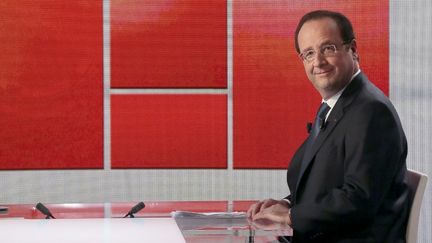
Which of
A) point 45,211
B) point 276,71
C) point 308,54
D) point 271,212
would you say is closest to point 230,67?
point 276,71

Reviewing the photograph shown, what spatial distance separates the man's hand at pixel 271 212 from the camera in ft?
6.73

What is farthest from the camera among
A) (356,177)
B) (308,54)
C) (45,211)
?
(45,211)

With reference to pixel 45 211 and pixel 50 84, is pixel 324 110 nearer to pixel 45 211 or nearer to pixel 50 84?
pixel 45 211

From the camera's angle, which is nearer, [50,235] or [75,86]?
[50,235]

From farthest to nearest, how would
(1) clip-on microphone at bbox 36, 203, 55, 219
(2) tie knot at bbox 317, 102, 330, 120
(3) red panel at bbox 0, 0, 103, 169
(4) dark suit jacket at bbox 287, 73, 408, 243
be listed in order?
(3) red panel at bbox 0, 0, 103, 169 → (1) clip-on microphone at bbox 36, 203, 55, 219 → (2) tie knot at bbox 317, 102, 330, 120 → (4) dark suit jacket at bbox 287, 73, 408, 243

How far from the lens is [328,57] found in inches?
84.0

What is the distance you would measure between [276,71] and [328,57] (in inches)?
92.8

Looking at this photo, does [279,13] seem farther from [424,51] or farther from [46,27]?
[46,27]

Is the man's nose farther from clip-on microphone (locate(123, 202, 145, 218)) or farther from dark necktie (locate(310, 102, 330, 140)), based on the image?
clip-on microphone (locate(123, 202, 145, 218))

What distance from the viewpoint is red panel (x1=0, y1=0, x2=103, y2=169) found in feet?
14.5

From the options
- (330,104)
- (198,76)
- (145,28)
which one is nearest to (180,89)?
(198,76)

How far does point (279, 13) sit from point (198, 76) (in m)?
0.64

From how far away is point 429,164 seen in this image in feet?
14.9

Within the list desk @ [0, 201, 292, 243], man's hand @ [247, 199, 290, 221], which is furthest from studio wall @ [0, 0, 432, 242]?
man's hand @ [247, 199, 290, 221]
